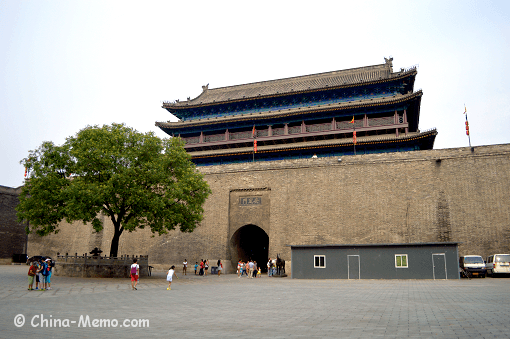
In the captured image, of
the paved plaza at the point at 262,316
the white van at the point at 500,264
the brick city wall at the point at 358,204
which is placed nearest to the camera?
the paved plaza at the point at 262,316

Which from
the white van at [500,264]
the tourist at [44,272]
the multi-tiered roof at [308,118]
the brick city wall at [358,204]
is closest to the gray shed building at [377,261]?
the white van at [500,264]

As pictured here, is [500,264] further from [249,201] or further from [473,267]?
[249,201]

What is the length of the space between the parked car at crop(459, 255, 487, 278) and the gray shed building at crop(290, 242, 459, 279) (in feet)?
5.14

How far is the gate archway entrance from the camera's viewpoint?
27625mm

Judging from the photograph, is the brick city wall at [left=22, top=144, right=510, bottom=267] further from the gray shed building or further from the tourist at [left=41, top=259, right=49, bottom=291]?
the tourist at [left=41, top=259, right=49, bottom=291]

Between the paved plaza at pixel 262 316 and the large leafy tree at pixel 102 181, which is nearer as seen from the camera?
the paved plaza at pixel 262 316

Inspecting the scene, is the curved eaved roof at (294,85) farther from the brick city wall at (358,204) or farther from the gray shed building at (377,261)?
the gray shed building at (377,261)

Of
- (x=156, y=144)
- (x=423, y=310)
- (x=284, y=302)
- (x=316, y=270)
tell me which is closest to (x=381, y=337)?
(x=423, y=310)

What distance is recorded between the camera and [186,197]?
63.5 feet

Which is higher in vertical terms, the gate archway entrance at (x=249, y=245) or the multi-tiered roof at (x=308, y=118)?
the multi-tiered roof at (x=308, y=118)

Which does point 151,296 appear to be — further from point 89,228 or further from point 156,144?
point 89,228

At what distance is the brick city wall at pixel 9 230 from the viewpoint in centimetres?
3297

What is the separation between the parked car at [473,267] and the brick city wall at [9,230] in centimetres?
3264

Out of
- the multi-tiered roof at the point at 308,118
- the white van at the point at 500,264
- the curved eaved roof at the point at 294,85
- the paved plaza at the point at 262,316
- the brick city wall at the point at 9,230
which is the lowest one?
the paved plaza at the point at 262,316
